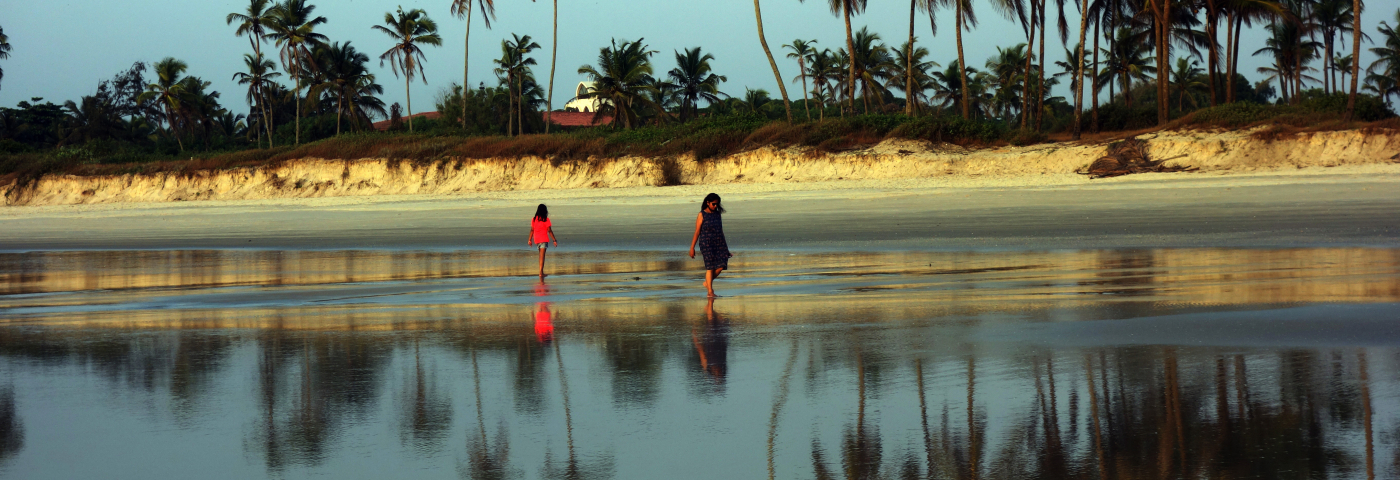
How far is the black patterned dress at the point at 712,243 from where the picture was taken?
10336 millimetres

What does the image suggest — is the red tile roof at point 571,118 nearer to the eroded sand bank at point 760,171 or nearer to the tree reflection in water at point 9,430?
the eroded sand bank at point 760,171

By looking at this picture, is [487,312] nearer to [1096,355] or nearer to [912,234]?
[1096,355]

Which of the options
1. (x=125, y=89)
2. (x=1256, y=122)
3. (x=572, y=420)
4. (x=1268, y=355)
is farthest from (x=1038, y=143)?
(x=125, y=89)

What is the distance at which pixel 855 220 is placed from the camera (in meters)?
20.3

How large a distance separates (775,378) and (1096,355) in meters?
1.88

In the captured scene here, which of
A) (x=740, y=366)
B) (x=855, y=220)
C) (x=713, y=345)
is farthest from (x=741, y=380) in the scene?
(x=855, y=220)

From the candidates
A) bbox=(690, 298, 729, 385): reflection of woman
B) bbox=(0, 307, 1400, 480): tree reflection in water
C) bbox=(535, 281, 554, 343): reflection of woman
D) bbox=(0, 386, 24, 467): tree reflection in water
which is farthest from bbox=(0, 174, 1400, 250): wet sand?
bbox=(0, 386, 24, 467): tree reflection in water

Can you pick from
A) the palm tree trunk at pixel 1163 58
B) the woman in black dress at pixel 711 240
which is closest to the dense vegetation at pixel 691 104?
the palm tree trunk at pixel 1163 58

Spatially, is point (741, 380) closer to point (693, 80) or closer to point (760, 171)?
point (760, 171)

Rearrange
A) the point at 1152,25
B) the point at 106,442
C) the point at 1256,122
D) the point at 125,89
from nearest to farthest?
the point at 106,442 < the point at 1256,122 < the point at 1152,25 < the point at 125,89

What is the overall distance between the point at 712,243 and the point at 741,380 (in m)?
4.78

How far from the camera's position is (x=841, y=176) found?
3022cm

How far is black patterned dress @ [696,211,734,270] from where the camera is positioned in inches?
407

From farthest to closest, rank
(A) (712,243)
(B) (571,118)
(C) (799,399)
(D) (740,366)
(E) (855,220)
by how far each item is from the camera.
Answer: (B) (571,118)
(E) (855,220)
(A) (712,243)
(D) (740,366)
(C) (799,399)
